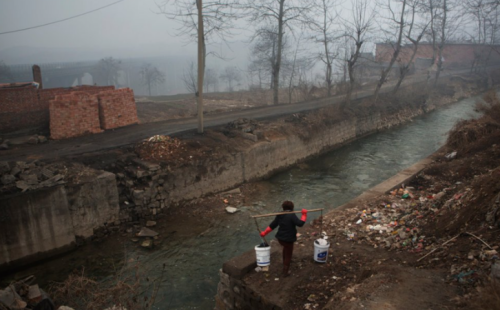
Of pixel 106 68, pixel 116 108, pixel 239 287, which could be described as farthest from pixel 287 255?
pixel 106 68

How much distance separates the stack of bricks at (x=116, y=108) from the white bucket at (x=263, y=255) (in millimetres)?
10296

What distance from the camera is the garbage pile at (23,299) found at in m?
5.34

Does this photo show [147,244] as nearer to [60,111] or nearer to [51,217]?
[51,217]

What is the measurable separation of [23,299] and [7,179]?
3.89 metres

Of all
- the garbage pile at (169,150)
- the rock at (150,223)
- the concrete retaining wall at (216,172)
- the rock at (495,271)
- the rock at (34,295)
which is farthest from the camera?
the garbage pile at (169,150)

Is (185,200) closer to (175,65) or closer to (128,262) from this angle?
(128,262)

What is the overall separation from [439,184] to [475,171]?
110cm

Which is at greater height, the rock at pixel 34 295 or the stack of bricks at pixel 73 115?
the stack of bricks at pixel 73 115

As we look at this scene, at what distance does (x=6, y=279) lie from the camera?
8016 mm

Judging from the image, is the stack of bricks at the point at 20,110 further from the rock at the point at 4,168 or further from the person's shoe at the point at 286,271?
the person's shoe at the point at 286,271

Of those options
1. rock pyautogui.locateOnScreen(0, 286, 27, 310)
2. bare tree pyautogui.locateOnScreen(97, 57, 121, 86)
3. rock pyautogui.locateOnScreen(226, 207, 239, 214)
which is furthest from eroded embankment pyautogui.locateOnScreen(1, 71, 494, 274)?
bare tree pyautogui.locateOnScreen(97, 57, 121, 86)

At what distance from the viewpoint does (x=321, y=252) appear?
6.35 m

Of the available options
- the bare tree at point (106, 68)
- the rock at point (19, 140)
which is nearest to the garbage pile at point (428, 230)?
the rock at point (19, 140)

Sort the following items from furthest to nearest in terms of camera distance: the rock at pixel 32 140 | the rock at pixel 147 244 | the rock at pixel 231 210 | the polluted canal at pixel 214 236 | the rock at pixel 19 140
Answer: the rock at pixel 32 140 < the rock at pixel 19 140 < the rock at pixel 231 210 < the rock at pixel 147 244 < the polluted canal at pixel 214 236
